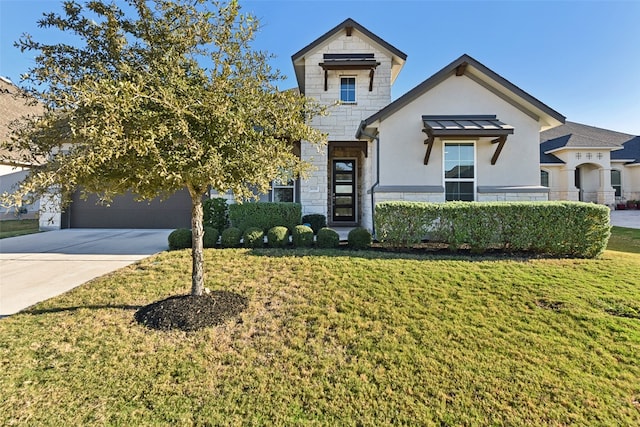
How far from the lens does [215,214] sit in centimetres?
951

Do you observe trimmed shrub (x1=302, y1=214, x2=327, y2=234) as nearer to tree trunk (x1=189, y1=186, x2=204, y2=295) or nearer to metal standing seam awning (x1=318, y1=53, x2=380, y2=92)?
metal standing seam awning (x1=318, y1=53, x2=380, y2=92)

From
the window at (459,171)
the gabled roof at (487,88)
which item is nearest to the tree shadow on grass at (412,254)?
the window at (459,171)

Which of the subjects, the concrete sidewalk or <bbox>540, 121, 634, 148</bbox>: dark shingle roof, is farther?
<bbox>540, 121, 634, 148</bbox>: dark shingle roof

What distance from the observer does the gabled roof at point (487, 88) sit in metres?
9.02

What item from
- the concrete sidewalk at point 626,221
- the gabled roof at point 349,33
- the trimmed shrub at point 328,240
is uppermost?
the gabled roof at point 349,33

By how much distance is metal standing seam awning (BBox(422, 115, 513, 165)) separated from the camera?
8.34 meters

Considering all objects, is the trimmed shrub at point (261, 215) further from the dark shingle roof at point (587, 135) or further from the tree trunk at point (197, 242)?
the dark shingle roof at point (587, 135)

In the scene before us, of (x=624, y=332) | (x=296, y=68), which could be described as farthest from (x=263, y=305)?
(x=296, y=68)

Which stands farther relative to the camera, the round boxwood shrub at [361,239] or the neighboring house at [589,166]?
the neighboring house at [589,166]

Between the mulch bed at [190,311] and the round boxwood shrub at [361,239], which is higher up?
the round boxwood shrub at [361,239]

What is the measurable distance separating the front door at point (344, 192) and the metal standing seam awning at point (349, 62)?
327cm

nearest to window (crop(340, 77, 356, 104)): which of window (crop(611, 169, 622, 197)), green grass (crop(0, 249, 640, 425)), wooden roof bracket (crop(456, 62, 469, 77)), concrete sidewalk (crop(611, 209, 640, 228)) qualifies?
wooden roof bracket (crop(456, 62, 469, 77))

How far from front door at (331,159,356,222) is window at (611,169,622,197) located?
880 inches

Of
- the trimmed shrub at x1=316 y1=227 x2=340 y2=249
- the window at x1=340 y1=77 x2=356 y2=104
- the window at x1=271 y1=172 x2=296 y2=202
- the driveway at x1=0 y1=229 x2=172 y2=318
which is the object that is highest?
the window at x1=340 y1=77 x2=356 y2=104
